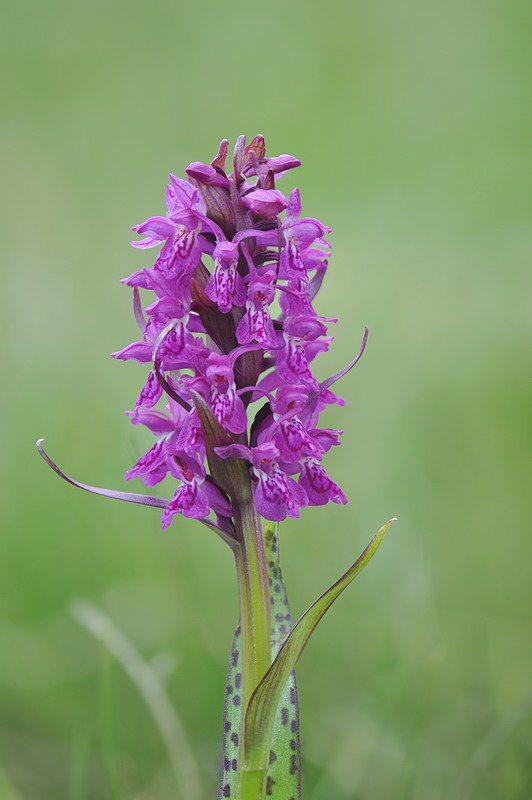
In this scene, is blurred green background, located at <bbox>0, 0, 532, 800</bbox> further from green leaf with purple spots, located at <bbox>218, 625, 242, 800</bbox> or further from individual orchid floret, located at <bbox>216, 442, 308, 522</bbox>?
individual orchid floret, located at <bbox>216, 442, 308, 522</bbox>

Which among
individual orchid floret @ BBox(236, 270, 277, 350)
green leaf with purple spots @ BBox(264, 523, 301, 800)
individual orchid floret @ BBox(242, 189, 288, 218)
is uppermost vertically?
individual orchid floret @ BBox(242, 189, 288, 218)

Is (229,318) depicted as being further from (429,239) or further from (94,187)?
(94,187)

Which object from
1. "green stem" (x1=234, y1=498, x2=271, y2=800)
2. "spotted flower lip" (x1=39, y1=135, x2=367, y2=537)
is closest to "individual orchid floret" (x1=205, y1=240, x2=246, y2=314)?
"spotted flower lip" (x1=39, y1=135, x2=367, y2=537)

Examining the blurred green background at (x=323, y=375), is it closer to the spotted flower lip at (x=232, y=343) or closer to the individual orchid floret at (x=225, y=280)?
the spotted flower lip at (x=232, y=343)

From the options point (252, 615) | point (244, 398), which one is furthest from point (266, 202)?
point (252, 615)

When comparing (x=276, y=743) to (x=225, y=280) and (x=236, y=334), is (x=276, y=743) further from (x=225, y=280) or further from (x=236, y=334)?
(x=225, y=280)

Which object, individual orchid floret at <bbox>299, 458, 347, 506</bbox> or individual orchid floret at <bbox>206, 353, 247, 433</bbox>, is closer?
individual orchid floret at <bbox>206, 353, 247, 433</bbox>

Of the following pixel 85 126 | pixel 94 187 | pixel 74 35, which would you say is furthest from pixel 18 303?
pixel 74 35

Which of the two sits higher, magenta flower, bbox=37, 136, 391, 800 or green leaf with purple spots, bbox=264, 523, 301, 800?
magenta flower, bbox=37, 136, 391, 800
